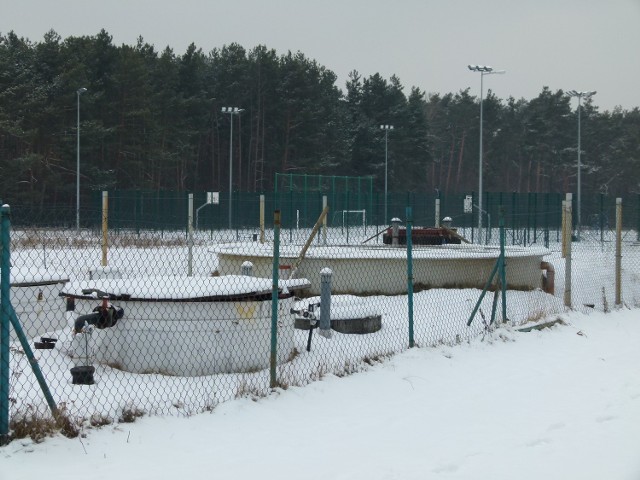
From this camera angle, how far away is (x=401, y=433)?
6.85m

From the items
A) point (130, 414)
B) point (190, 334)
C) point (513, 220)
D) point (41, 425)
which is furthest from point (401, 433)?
point (513, 220)

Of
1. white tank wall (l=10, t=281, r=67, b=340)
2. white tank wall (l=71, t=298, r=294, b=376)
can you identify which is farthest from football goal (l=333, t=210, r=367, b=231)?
white tank wall (l=71, t=298, r=294, b=376)

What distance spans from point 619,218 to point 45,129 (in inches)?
1691

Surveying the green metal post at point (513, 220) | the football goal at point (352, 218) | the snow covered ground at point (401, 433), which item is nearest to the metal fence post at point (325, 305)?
the snow covered ground at point (401, 433)

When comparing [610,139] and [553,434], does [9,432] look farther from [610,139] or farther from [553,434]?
[610,139]

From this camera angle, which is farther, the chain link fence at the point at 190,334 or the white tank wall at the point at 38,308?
the white tank wall at the point at 38,308

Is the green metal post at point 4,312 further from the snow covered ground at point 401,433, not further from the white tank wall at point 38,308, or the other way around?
the white tank wall at point 38,308

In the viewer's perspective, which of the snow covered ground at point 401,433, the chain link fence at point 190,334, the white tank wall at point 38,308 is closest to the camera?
the snow covered ground at point 401,433

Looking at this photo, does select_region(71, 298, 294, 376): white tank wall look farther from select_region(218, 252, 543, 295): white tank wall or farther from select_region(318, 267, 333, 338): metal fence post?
select_region(218, 252, 543, 295): white tank wall

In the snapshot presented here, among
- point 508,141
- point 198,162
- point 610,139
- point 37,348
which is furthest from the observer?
point 508,141

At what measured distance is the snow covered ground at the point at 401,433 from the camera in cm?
582

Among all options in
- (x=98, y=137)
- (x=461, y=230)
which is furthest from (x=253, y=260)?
(x=98, y=137)

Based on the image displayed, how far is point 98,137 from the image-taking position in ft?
165

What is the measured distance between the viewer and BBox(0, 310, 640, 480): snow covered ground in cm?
582
